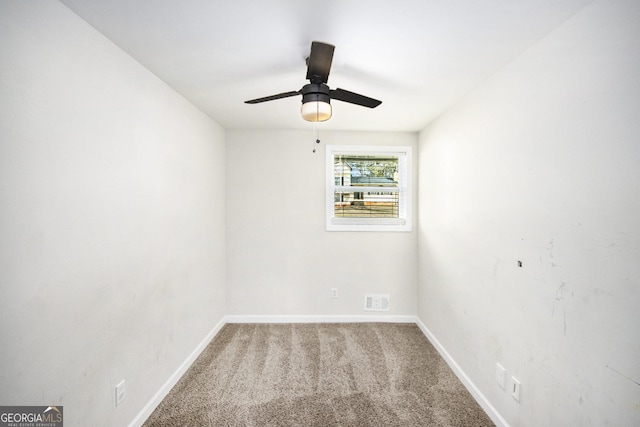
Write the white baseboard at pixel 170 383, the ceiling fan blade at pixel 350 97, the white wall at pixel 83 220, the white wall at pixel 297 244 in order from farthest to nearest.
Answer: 1. the white wall at pixel 297 244
2. the white baseboard at pixel 170 383
3. the ceiling fan blade at pixel 350 97
4. the white wall at pixel 83 220

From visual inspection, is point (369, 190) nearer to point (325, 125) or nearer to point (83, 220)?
point (325, 125)

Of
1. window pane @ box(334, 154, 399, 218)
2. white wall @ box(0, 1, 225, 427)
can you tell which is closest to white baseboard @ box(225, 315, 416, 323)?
white wall @ box(0, 1, 225, 427)

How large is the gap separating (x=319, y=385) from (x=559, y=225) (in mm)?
1989

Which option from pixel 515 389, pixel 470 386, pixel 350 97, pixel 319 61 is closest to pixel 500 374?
pixel 515 389

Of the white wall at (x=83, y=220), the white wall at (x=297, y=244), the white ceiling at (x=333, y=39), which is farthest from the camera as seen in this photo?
the white wall at (x=297, y=244)

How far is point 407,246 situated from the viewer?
3.52 meters

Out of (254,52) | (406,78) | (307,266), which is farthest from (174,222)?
(406,78)

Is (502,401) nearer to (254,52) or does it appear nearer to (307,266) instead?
(307,266)

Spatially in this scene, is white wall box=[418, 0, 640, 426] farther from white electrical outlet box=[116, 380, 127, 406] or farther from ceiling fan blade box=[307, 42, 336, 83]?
white electrical outlet box=[116, 380, 127, 406]

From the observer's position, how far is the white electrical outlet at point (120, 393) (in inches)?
64.7

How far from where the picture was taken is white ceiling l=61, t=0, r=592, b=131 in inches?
51.3

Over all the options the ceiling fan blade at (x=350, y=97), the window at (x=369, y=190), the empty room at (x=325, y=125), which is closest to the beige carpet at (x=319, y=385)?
the empty room at (x=325, y=125)

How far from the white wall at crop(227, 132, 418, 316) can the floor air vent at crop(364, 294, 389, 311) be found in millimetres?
56

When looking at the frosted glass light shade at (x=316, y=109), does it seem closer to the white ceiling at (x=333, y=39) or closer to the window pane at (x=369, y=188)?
the white ceiling at (x=333, y=39)
